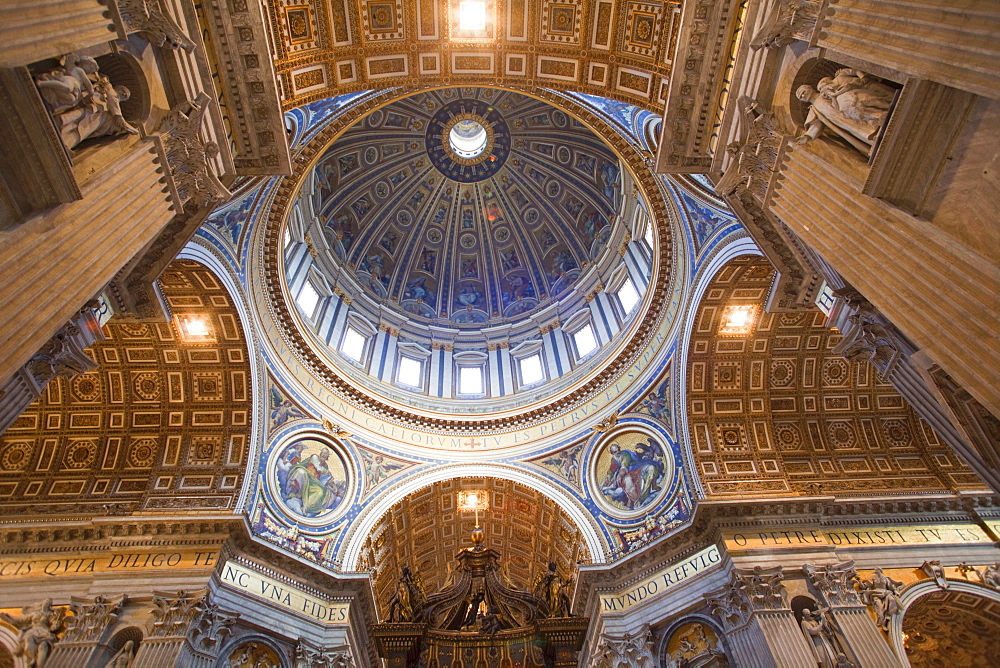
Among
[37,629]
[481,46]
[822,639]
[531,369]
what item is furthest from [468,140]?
[822,639]

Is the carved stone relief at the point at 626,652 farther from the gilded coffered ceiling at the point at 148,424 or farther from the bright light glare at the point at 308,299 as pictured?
the bright light glare at the point at 308,299

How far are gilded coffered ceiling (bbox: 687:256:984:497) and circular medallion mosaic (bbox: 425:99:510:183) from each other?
17.3 metres

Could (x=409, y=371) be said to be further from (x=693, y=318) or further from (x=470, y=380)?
(x=693, y=318)

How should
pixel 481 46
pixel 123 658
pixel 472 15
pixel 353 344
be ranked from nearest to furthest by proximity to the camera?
pixel 123 658 → pixel 472 15 → pixel 481 46 → pixel 353 344

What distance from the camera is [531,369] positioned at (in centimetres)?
2523

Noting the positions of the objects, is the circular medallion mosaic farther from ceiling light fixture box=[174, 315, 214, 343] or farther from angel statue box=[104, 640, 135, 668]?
angel statue box=[104, 640, 135, 668]

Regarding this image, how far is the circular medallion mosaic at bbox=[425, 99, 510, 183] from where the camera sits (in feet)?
97.9

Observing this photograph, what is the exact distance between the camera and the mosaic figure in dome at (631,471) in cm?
1792

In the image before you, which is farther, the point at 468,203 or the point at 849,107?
the point at 468,203

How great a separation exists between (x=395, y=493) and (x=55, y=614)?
8774 millimetres

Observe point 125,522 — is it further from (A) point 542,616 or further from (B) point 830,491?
(B) point 830,491

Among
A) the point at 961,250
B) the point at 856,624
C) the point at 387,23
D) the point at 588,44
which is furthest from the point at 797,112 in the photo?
the point at 856,624

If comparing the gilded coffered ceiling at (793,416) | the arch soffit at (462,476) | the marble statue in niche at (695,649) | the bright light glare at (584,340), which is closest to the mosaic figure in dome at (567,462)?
the arch soffit at (462,476)

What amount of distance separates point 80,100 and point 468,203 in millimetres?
25074
